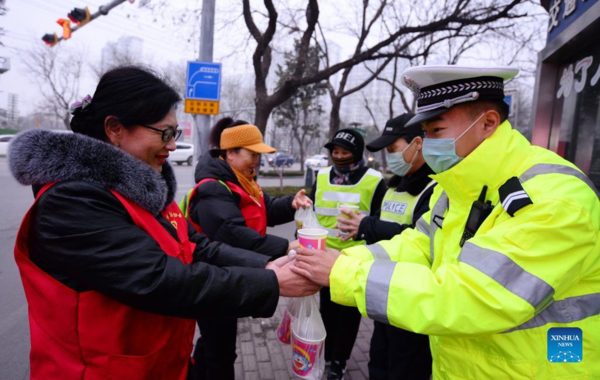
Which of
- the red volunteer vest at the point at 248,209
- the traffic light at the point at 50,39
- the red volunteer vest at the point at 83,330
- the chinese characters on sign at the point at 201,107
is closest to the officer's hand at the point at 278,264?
the red volunteer vest at the point at 83,330

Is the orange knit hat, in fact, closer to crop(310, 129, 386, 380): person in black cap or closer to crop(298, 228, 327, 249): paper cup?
crop(310, 129, 386, 380): person in black cap

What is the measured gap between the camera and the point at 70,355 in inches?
52.9

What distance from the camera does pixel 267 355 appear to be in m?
3.49

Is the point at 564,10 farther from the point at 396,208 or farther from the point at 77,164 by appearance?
the point at 77,164

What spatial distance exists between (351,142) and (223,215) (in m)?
1.51

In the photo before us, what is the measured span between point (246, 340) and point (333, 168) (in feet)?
6.43

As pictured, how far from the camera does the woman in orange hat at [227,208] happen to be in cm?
245

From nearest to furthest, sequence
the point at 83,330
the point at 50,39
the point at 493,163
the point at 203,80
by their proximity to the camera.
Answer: the point at 83,330 < the point at 493,163 < the point at 203,80 < the point at 50,39

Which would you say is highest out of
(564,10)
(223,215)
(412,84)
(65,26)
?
(65,26)

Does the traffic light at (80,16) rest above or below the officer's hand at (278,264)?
above

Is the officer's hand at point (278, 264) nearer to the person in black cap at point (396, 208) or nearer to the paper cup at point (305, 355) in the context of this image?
the paper cup at point (305, 355)

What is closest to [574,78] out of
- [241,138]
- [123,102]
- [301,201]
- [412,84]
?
[301,201]

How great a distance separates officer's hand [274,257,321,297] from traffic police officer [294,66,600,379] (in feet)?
0.20

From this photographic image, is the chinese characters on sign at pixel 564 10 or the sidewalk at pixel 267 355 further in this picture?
the chinese characters on sign at pixel 564 10
